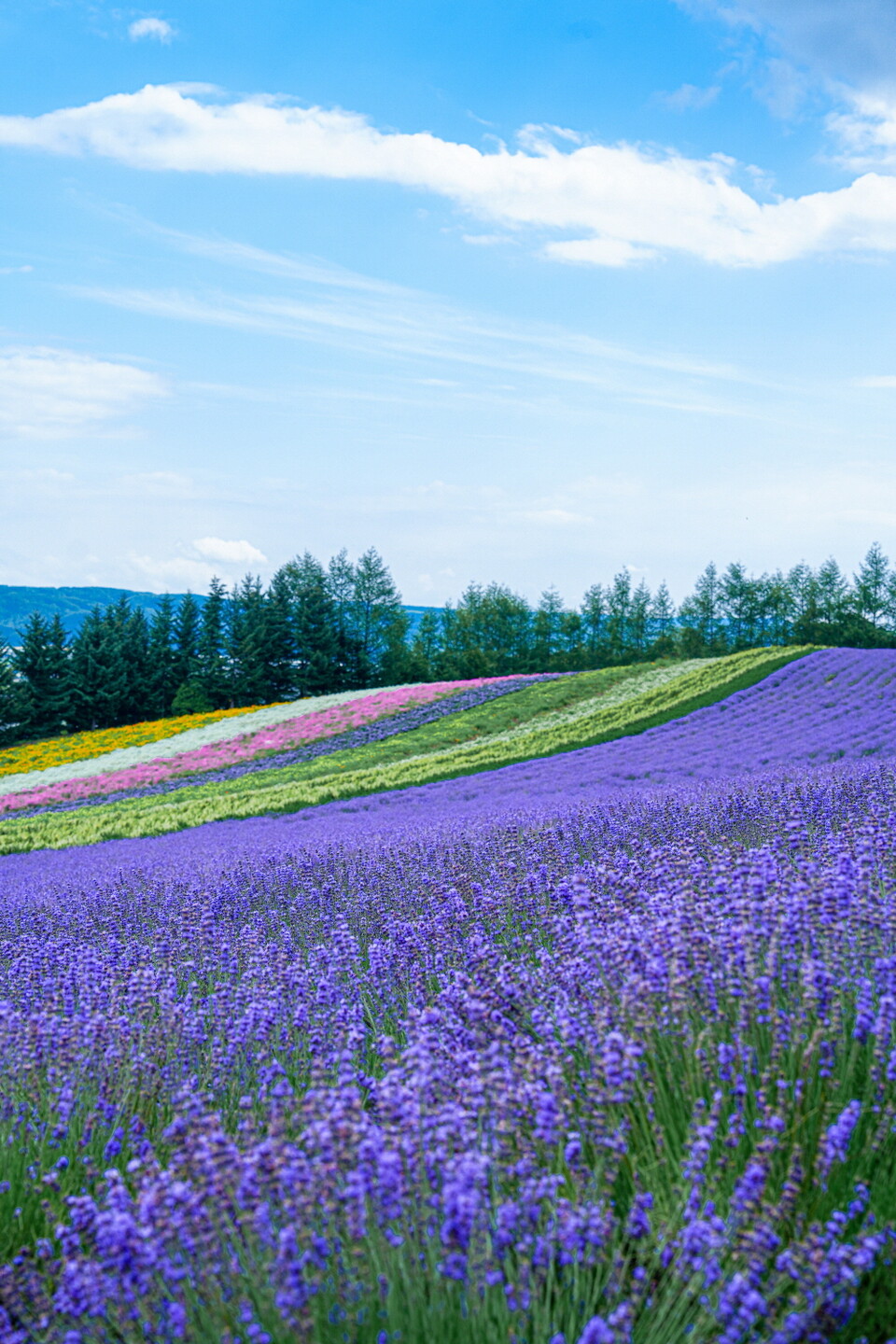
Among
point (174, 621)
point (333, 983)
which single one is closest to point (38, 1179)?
point (333, 983)

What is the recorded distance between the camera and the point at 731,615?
80812 millimetres

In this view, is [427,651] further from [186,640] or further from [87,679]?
[87,679]

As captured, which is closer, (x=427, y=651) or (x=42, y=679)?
(x=42, y=679)

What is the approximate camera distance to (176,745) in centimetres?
3838

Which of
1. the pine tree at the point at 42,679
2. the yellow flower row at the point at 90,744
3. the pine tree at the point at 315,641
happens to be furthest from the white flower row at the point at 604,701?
the pine tree at the point at 42,679

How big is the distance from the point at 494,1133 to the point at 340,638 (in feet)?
186

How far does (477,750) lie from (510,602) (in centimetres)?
5064

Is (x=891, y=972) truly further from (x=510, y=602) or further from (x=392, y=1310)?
(x=510, y=602)

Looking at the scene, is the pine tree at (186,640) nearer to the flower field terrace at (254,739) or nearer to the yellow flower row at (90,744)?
the yellow flower row at (90,744)

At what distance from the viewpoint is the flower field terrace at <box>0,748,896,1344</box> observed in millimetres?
2104

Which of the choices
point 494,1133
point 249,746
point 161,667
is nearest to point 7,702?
point 161,667

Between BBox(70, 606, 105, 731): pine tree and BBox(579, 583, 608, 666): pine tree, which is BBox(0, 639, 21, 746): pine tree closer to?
BBox(70, 606, 105, 731): pine tree

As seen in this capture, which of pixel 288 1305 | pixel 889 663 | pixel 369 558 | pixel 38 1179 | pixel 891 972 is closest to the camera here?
pixel 288 1305

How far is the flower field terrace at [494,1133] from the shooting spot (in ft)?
6.90
